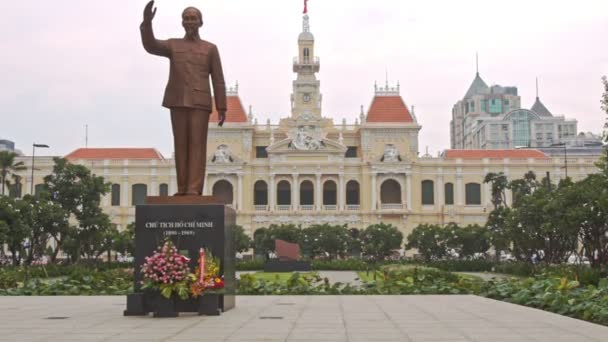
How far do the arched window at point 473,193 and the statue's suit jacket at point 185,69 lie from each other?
205 ft

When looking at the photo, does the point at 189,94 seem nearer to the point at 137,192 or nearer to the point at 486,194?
the point at 137,192

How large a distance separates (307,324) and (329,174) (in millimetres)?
61252

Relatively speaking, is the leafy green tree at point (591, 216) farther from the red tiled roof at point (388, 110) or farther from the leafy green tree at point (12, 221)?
the red tiled roof at point (388, 110)

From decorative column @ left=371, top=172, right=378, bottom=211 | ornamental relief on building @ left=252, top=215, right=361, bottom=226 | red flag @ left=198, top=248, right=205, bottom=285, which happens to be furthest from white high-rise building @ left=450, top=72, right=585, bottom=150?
red flag @ left=198, top=248, right=205, bottom=285

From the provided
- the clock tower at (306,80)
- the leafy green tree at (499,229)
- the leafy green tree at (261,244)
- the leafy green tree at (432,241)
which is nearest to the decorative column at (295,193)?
the clock tower at (306,80)

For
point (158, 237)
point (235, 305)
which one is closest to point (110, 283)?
point (235, 305)

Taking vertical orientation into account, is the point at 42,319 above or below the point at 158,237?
below

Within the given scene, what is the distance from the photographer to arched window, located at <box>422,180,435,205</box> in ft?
242

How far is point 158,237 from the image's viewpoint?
12.9 m

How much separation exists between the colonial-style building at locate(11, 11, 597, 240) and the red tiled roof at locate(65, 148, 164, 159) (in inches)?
15.7

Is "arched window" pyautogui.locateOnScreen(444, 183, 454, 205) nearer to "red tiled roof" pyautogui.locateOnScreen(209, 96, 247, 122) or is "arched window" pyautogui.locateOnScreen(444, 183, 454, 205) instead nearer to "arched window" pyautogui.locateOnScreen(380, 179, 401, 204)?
"arched window" pyautogui.locateOnScreen(380, 179, 401, 204)

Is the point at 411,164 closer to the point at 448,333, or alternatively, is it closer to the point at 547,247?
the point at 547,247

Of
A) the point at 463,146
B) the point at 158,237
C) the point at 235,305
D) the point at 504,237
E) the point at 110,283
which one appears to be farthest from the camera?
the point at 463,146

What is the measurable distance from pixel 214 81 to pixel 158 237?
301 cm
